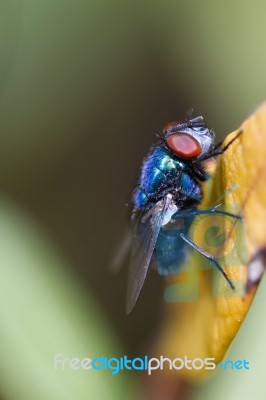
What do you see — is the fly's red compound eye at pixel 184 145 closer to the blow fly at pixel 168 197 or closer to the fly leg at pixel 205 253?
the blow fly at pixel 168 197

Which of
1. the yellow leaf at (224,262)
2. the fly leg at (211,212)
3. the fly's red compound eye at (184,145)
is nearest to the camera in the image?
the yellow leaf at (224,262)

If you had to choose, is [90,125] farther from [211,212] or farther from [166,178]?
[211,212]

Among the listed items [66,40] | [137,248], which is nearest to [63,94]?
[66,40]

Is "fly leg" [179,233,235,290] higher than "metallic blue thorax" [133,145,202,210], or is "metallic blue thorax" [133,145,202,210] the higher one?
"metallic blue thorax" [133,145,202,210]

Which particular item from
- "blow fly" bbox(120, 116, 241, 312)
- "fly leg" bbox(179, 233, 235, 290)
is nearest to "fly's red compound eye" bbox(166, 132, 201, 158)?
"blow fly" bbox(120, 116, 241, 312)

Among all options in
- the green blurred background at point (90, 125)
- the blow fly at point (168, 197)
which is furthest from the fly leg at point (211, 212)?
the green blurred background at point (90, 125)

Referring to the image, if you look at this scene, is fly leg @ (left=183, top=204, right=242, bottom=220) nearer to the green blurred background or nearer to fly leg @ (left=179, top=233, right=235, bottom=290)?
fly leg @ (left=179, top=233, right=235, bottom=290)
